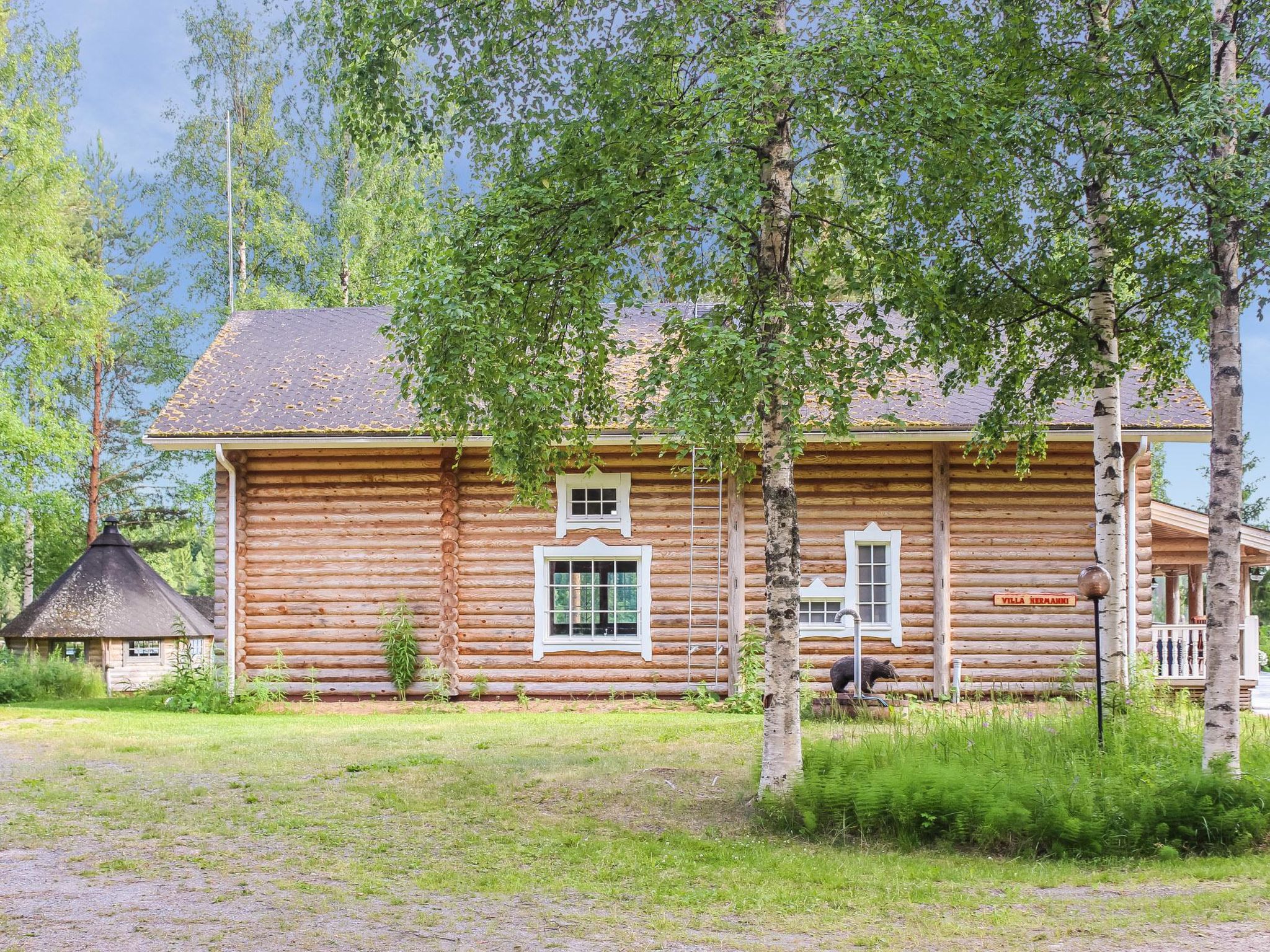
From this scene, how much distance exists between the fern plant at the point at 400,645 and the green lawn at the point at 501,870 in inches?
173

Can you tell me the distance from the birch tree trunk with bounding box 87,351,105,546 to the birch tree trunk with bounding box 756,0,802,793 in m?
24.8

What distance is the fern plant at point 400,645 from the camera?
16219 millimetres

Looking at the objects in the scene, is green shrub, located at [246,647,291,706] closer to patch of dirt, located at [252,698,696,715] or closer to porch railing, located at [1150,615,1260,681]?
patch of dirt, located at [252,698,696,715]

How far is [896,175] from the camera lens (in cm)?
899

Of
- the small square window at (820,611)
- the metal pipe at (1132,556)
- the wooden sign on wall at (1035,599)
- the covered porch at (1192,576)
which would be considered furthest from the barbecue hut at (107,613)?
the covered porch at (1192,576)

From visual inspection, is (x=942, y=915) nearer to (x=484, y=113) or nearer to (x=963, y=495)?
(x=484, y=113)

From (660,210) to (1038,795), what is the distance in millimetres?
4857

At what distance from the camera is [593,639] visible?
54.0ft

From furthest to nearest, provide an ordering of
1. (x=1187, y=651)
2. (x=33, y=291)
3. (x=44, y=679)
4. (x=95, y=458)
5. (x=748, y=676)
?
(x=95, y=458) → (x=33, y=291) → (x=44, y=679) → (x=1187, y=651) → (x=748, y=676)

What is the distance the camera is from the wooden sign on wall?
635 inches

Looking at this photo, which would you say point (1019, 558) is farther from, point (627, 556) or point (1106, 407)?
point (1106, 407)

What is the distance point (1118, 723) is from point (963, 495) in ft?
22.8

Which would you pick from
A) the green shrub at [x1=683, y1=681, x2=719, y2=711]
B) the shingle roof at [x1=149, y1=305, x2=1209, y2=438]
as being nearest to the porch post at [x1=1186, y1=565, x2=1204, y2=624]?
the shingle roof at [x1=149, y1=305, x2=1209, y2=438]

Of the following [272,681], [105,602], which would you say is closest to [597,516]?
[272,681]
